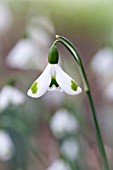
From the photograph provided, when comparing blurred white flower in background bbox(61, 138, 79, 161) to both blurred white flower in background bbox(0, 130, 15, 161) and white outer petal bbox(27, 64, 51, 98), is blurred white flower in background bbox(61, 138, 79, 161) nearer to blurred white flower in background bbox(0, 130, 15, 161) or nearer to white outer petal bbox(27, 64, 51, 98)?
blurred white flower in background bbox(0, 130, 15, 161)

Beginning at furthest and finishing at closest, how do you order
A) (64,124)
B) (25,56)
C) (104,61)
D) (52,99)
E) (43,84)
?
(52,99)
(104,61)
(25,56)
(64,124)
(43,84)

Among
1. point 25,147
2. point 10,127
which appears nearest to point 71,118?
point 25,147

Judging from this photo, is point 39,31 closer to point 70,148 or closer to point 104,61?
point 104,61

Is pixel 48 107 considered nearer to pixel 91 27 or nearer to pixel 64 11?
pixel 91 27

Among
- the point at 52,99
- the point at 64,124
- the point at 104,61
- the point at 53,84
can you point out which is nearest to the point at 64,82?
the point at 53,84

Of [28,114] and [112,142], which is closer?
[28,114]

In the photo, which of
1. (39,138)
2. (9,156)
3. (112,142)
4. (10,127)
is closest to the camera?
(9,156)
